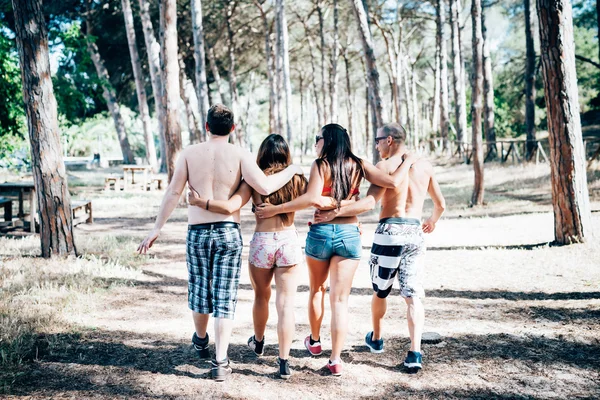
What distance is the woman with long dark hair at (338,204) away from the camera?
3.88m

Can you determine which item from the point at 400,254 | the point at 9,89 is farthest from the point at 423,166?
the point at 9,89

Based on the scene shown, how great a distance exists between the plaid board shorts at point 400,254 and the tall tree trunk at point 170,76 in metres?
10.7

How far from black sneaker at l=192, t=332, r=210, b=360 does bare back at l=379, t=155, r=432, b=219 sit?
1770 mm

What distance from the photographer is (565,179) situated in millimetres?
8172

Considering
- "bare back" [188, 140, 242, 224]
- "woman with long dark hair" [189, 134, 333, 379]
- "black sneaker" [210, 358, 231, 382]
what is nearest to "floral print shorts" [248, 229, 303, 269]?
"woman with long dark hair" [189, 134, 333, 379]

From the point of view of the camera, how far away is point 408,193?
421 cm

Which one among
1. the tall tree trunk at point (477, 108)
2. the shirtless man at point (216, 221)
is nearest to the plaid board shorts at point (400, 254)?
the shirtless man at point (216, 221)

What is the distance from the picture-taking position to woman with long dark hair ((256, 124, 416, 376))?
3.88 meters

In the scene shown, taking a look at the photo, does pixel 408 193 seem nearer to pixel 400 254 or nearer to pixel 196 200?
pixel 400 254

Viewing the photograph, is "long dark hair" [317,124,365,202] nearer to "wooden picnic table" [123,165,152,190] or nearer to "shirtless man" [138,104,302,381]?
"shirtless man" [138,104,302,381]

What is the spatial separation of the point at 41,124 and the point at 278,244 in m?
5.36

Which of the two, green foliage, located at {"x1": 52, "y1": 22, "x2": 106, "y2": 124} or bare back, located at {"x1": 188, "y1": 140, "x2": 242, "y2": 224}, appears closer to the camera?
bare back, located at {"x1": 188, "y1": 140, "x2": 242, "y2": 224}

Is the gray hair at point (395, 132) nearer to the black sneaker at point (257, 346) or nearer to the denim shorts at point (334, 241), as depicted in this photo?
the denim shorts at point (334, 241)

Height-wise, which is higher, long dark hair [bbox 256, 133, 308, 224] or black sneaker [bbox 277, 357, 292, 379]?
long dark hair [bbox 256, 133, 308, 224]
